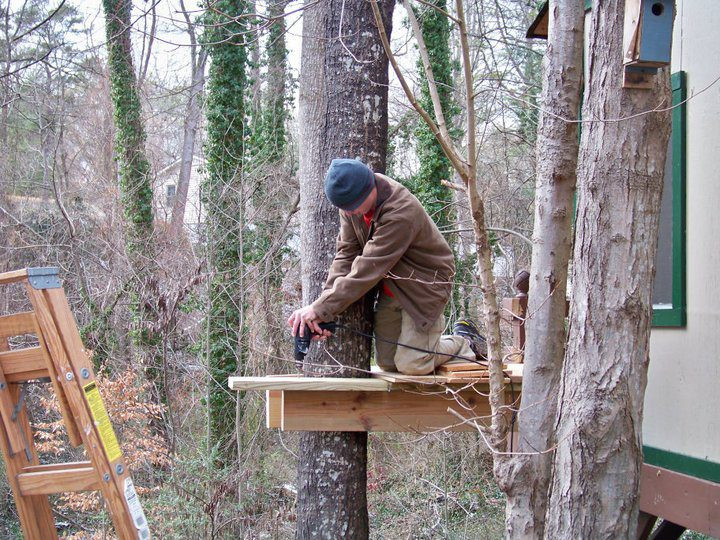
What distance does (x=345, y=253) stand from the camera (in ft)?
14.7

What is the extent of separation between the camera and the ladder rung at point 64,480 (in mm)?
3004

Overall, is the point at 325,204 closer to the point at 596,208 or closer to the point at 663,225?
the point at 596,208

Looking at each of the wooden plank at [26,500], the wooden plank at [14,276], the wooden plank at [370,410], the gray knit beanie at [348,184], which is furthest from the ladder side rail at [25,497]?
the gray knit beanie at [348,184]

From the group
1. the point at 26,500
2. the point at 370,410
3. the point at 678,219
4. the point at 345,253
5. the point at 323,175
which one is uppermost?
the point at 323,175

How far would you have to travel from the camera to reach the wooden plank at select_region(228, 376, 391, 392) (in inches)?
158

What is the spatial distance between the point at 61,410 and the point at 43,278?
1.77 feet

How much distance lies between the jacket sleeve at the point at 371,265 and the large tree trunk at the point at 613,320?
1.17 meters

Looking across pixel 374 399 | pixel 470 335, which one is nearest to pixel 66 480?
pixel 374 399

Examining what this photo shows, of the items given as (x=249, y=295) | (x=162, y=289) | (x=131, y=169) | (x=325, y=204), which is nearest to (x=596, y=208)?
(x=325, y=204)

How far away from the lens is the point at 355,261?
416 centimetres

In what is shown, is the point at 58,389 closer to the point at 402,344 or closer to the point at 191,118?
the point at 402,344

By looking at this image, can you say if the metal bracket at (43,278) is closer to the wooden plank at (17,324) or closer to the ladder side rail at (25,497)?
the wooden plank at (17,324)

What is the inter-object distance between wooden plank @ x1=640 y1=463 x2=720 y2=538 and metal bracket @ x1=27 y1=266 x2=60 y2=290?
3401 mm

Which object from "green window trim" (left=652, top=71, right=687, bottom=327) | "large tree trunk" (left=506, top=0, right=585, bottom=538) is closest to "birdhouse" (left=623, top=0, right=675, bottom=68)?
"large tree trunk" (left=506, top=0, right=585, bottom=538)
